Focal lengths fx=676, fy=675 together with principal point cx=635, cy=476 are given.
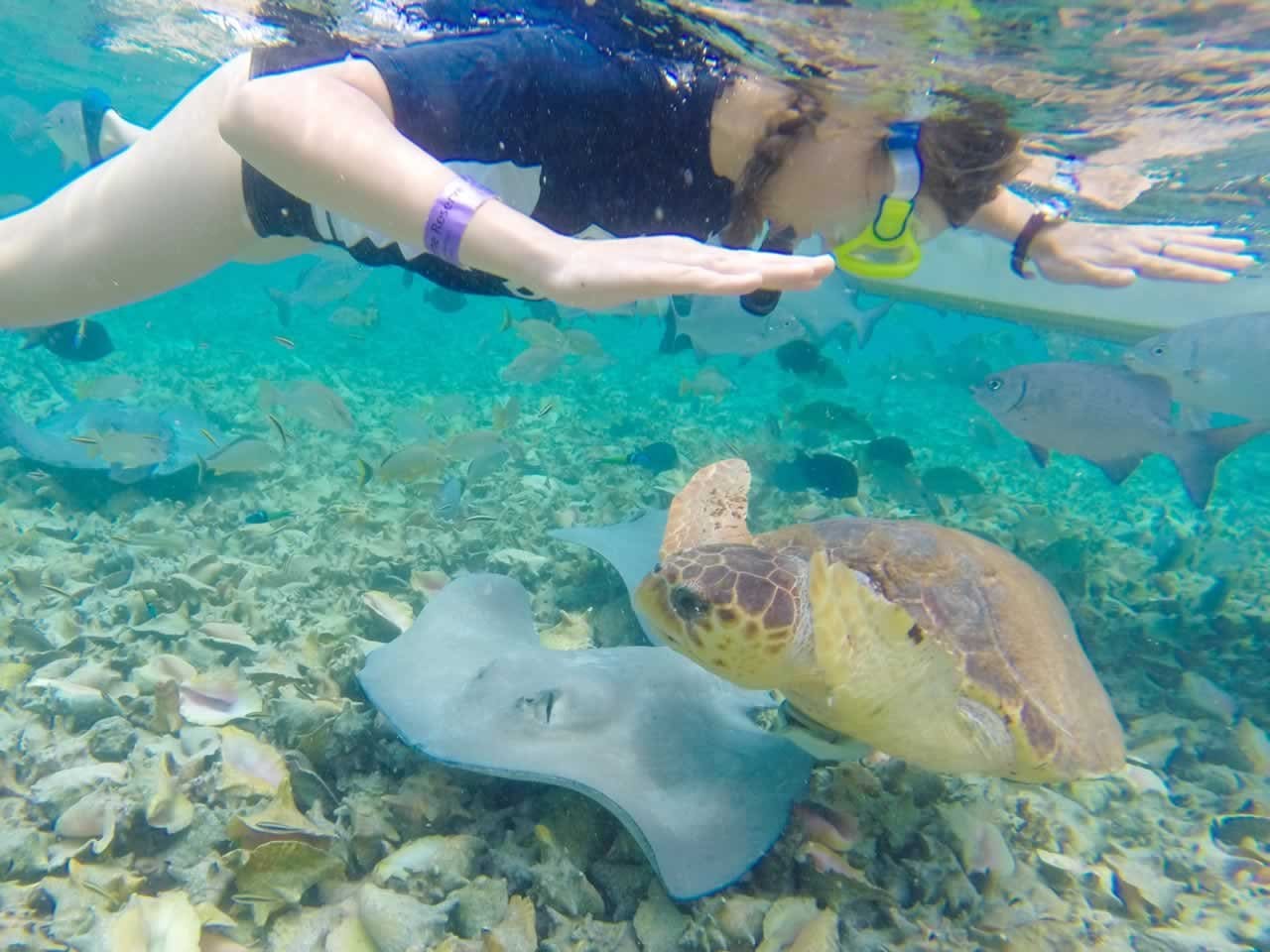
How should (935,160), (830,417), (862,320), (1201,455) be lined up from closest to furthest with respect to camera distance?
(935,160)
(1201,455)
(830,417)
(862,320)

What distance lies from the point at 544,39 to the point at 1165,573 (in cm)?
678

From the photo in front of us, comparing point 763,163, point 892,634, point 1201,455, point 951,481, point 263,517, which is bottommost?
point 263,517

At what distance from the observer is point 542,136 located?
8.13 ft

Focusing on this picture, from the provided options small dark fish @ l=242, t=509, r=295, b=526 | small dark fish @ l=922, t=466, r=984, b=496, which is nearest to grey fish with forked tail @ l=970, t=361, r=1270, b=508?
small dark fish @ l=922, t=466, r=984, b=496

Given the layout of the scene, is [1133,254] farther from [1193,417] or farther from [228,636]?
[1193,417]

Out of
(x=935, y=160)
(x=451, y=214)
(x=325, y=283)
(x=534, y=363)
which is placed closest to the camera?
(x=451, y=214)

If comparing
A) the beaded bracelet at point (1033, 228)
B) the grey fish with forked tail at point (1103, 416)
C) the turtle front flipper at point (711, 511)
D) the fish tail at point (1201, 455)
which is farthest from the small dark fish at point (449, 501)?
the fish tail at point (1201, 455)

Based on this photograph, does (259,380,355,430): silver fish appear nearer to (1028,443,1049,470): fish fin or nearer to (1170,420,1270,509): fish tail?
(1028,443,1049,470): fish fin

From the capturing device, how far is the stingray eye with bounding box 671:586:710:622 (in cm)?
215

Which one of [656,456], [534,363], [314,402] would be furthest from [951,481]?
[314,402]

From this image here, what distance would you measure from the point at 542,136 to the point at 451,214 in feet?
3.06

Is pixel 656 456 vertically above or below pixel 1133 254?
below

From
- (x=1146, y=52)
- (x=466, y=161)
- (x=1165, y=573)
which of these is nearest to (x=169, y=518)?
(x=466, y=161)

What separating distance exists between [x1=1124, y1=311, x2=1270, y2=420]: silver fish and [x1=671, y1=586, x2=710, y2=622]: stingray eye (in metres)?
5.99
